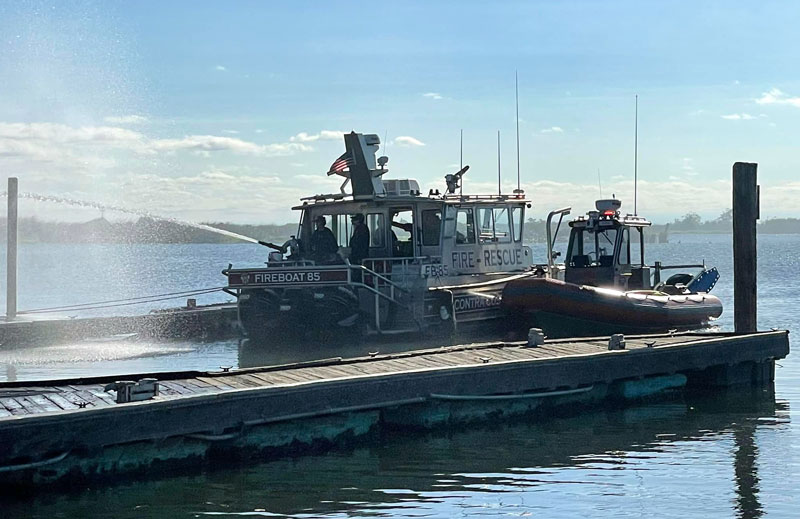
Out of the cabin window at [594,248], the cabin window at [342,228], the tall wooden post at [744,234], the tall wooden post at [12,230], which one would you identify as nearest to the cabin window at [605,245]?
the cabin window at [594,248]

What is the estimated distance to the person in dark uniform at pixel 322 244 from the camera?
79.8ft

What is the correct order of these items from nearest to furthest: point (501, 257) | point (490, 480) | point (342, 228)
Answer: point (490, 480)
point (342, 228)
point (501, 257)

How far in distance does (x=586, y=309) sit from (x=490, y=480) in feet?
34.2

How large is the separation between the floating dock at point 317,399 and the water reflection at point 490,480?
9.7 inches

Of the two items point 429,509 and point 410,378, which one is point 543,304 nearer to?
point 410,378

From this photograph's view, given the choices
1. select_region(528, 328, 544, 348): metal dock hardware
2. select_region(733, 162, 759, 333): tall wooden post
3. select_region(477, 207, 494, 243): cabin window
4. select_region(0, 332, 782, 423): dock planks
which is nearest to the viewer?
select_region(0, 332, 782, 423): dock planks

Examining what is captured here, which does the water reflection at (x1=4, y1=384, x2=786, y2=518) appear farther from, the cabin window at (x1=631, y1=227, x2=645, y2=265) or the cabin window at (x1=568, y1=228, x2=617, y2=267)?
the cabin window at (x1=631, y1=227, x2=645, y2=265)

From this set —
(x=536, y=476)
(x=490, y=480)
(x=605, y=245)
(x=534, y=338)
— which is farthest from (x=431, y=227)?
(x=490, y=480)

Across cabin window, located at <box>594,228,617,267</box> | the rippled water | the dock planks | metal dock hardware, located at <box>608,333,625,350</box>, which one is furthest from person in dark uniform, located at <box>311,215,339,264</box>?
the rippled water

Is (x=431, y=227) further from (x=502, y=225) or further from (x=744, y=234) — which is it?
(x=744, y=234)

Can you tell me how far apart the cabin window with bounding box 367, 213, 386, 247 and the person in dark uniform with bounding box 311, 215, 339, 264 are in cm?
78

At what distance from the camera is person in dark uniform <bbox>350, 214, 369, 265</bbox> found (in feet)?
79.4

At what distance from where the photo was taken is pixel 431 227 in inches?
965

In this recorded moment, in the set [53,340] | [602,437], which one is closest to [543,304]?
[602,437]
